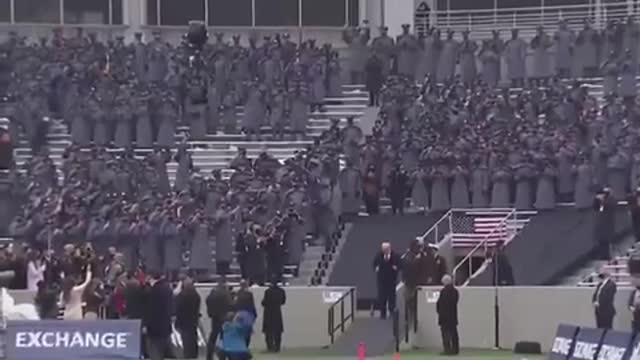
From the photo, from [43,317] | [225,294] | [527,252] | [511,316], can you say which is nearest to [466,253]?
[527,252]

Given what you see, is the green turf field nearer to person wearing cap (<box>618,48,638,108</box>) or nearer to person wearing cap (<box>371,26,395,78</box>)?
person wearing cap (<box>618,48,638,108</box>)

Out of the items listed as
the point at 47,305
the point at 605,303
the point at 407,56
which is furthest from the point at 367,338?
the point at 407,56

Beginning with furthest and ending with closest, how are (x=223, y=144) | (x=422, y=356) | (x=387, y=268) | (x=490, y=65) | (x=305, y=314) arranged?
(x=223, y=144)
(x=490, y=65)
(x=305, y=314)
(x=387, y=268)
(x=422, y=356)

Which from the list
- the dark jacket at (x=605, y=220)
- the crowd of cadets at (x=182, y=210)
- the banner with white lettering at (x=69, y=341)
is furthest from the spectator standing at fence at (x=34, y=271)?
the dark jacket at (x=605, y=220)

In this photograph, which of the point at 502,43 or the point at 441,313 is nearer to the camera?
the point at 441,313

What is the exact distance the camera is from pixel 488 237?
4425 centimetres

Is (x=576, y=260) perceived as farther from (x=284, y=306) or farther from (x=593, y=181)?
(x=284, y=306)

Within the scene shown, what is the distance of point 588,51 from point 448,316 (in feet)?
40.9

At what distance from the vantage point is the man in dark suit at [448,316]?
127ft

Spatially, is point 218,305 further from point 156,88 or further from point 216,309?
point 156,88

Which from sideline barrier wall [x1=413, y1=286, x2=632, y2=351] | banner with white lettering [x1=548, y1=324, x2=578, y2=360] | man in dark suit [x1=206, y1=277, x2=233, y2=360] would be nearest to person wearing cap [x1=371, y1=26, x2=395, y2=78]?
sideline barrier wall [x1=413, y1=286, x2=632, y2=351]

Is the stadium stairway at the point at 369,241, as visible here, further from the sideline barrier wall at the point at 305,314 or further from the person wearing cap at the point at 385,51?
the person wearing cap at the point at 385,51

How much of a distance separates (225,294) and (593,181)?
9289mm

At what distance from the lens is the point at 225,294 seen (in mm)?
38375
